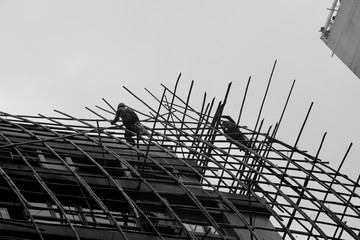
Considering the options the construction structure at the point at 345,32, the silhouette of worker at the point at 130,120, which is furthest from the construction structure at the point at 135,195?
the construction structure at the point at 345,32

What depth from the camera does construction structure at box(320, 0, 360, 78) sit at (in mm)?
27016

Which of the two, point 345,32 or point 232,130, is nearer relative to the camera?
point 232,130

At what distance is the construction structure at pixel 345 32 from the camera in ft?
88.6

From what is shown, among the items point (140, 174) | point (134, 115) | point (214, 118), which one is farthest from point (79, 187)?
point (214, 118)

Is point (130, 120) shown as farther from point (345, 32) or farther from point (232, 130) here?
point (345, 32)

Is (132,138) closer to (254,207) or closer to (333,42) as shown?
(254,207)

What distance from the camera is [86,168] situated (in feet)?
53.1

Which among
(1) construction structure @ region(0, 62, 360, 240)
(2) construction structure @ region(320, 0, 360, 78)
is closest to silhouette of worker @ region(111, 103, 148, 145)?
(1) construction structure @ region(0, 62, 360, 240)

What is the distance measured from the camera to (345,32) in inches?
1104

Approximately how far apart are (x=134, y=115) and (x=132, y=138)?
1.95 ft

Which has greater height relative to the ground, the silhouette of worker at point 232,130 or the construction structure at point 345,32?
the construction structure at point 345,32

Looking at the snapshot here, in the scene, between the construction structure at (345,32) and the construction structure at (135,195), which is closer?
the construction structure at (135,195)

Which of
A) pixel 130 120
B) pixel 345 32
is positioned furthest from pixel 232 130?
pixel 345 32

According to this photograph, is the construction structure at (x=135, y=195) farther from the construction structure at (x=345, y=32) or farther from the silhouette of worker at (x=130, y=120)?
the construction structure at (x=345, y=32)
